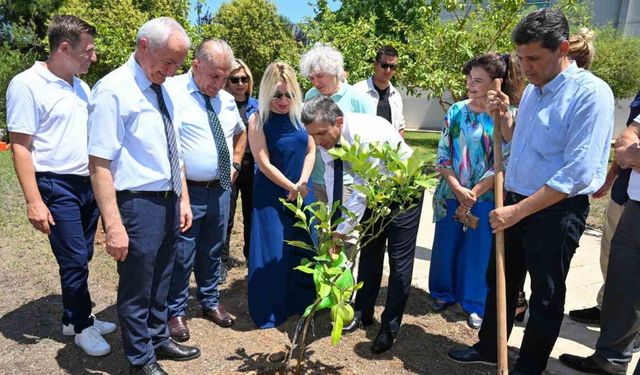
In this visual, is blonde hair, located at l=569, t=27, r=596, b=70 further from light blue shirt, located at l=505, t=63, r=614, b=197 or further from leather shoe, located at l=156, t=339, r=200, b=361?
leather shoe, located at l=156, t=339, r=200, b=361

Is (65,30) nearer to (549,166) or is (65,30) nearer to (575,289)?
(549,166)

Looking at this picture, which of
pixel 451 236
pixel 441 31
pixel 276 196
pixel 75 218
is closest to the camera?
pixel 75 218

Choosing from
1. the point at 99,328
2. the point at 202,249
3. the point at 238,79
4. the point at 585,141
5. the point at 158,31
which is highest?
the point at 158,31

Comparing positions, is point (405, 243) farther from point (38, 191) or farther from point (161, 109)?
point (38, 191)

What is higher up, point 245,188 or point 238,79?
point 238,79

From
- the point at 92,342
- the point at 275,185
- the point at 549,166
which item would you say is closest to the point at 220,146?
the point at 275,185

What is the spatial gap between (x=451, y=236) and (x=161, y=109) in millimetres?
2432

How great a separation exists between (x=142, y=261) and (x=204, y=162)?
0.85m

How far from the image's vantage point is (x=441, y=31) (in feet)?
22.9

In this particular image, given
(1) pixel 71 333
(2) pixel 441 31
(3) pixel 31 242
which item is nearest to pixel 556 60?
(1) pixel 71 333

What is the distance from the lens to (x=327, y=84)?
3969 mm

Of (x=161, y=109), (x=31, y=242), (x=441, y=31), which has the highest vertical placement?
(x=441, y=31)

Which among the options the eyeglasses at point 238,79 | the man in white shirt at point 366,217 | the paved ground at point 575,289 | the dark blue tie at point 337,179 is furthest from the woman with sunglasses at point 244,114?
the paved ground at point 575,289

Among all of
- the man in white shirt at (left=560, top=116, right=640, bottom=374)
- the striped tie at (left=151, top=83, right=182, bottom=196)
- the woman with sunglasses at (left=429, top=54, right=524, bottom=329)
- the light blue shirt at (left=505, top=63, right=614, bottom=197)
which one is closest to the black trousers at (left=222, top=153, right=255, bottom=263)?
the woman with sunglasses at (left=429, top=54, right=524, bottom=329)
